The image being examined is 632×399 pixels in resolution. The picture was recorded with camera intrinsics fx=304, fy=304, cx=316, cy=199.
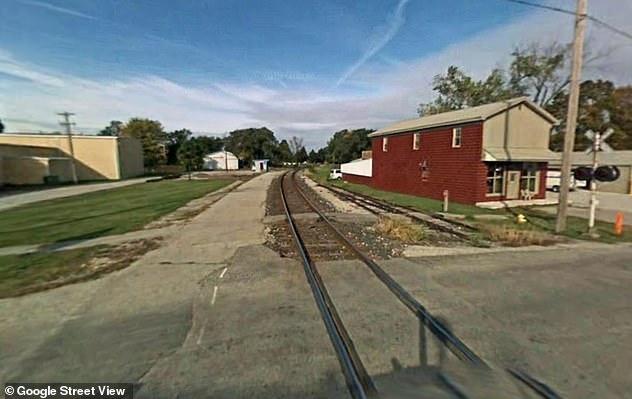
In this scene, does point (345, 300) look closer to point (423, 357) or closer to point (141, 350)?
point (423, 357)

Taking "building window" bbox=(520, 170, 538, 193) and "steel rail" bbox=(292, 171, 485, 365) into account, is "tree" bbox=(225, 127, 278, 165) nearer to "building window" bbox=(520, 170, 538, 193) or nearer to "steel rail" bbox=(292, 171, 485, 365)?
"building window" bbox=(520, 170, 538, 193)

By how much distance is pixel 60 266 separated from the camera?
22.6 ft

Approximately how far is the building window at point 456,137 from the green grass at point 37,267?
60.6 feet

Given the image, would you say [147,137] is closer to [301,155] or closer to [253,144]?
[253,144]

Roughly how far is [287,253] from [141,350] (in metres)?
4.36

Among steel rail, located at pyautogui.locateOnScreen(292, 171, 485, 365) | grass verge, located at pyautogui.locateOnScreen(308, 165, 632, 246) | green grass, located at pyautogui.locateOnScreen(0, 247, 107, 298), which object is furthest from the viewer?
grass verge, located at pyautogui.locateOnScreen(308, 165, 632, 246)

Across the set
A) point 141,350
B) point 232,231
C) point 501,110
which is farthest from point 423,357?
point 501,110

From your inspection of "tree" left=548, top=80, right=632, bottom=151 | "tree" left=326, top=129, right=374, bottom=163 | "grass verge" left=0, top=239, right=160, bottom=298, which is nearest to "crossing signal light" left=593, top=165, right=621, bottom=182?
"grass verge" left=0, top=239, right=160, bottom=298

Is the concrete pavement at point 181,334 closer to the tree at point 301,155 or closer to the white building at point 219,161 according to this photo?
the white building at point 219,161

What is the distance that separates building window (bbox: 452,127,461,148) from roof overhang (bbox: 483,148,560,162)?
1922mm

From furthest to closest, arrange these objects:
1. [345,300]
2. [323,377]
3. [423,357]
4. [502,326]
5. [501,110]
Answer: [501,110] < [345,300] < [502,326] < [423,357] < [323,377]

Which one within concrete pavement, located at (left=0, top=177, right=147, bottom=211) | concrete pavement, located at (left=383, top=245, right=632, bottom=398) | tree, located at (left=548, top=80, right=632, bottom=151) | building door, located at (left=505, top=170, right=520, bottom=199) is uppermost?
tree, located at (left=548, top=80, right=632, bottom=151)

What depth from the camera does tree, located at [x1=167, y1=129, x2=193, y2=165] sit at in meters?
85.4

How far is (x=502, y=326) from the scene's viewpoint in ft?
13.4
